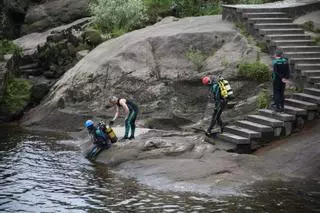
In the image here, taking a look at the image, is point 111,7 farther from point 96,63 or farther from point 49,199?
point 49,199

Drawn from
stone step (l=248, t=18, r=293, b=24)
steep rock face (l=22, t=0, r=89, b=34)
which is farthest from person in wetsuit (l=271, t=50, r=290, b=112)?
steep rock face (l=22, t=0, r=89, b=34)

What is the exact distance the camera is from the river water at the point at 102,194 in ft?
54.3

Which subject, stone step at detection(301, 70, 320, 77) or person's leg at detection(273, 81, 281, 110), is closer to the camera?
person's leg at detection(273, 81, 281, 110)

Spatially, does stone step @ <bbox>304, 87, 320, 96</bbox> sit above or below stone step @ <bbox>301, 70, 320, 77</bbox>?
below

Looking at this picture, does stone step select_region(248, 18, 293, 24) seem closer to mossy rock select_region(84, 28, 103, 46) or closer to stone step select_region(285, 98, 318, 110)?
stone step select_region(285, 98, 318, 110)

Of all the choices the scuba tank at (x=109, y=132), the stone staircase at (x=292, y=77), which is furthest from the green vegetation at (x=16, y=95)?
the stone staircase at (x=292, y=77)

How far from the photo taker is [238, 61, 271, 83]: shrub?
2502 centimetres

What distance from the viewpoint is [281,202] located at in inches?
666

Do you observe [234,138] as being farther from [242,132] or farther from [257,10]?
[257,10]

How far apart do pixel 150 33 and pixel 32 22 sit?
14648 mm

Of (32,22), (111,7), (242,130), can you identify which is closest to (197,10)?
(111,7)

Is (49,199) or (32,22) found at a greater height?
(32,22)

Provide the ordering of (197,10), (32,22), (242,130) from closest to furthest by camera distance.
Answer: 1. (242,130)
2. (197,10)
3. (32,22)

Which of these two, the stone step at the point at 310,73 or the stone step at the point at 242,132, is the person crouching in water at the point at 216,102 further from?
the stone step at the point at 310,73
